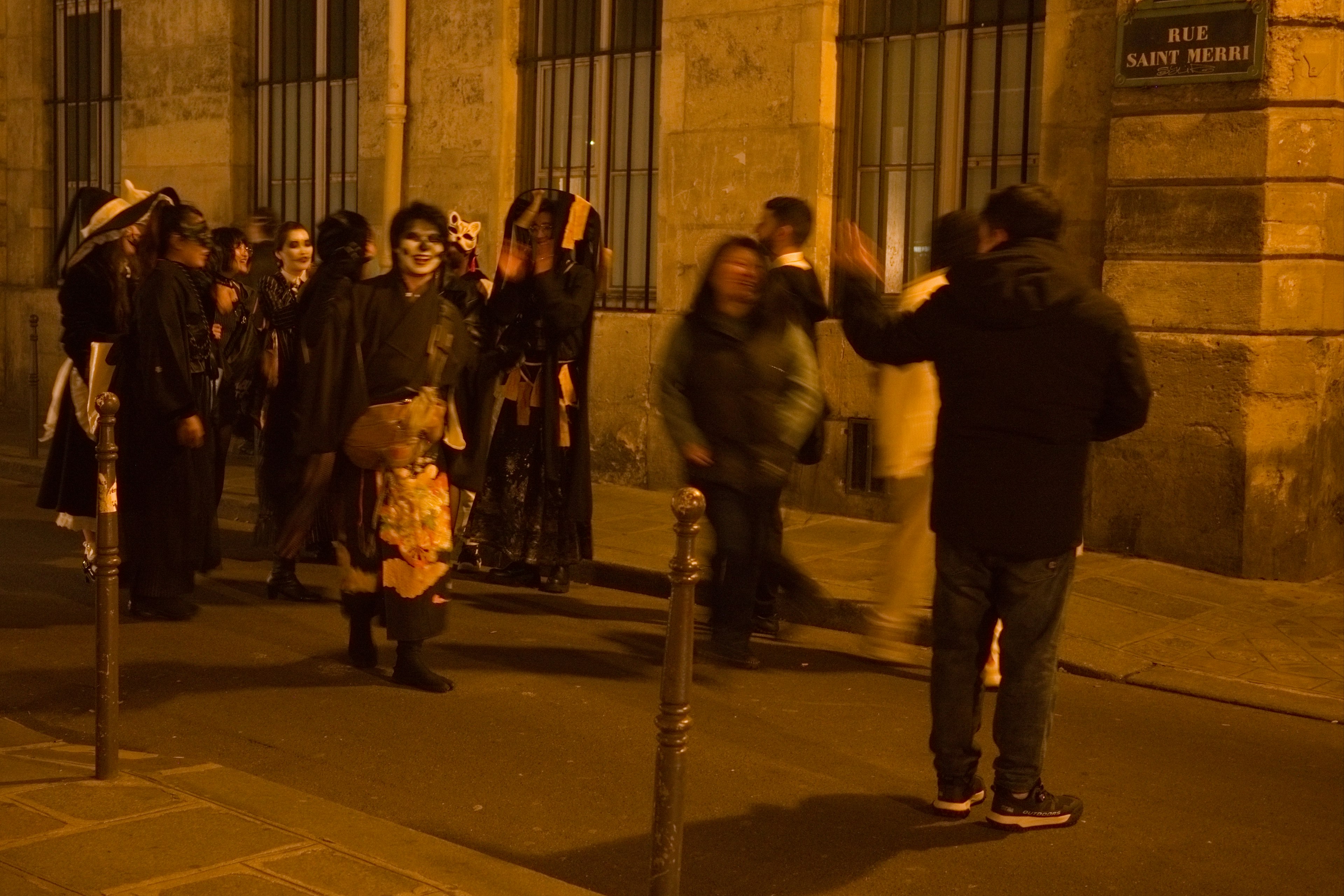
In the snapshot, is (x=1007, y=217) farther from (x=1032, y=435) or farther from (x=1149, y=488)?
(x=1149, y=488)

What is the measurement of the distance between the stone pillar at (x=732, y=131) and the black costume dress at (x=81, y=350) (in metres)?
4.30

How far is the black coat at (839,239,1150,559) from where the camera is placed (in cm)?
483

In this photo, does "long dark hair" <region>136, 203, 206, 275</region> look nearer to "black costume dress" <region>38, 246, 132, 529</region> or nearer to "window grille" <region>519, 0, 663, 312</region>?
"black costume dress" <region>38, 246, 132, 529</region>

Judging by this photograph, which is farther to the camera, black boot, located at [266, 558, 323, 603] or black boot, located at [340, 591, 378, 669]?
black boot, located at [266, 558, 323, 603]

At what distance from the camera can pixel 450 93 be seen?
13219mm

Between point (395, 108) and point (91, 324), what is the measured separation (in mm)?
5860

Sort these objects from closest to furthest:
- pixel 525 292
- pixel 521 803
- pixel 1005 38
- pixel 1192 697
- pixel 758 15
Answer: pixel 521 803
pixel 1192 697
pixel 525 292
pixel 1005 38
pixel 758 15

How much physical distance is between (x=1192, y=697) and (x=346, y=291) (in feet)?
12.1

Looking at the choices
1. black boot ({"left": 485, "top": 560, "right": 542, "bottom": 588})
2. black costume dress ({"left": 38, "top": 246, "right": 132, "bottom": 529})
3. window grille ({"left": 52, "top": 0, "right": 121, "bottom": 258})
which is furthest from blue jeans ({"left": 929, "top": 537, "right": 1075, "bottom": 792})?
window grille ({"left": 52, "top": 0, "right": 121, "bottom": 258})

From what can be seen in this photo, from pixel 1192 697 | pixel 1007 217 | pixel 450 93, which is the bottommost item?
pixel 1192 697

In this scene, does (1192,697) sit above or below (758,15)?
below

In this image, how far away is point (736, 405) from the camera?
22.3 ft

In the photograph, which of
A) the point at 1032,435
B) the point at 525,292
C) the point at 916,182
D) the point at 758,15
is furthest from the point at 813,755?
the point at 758,15

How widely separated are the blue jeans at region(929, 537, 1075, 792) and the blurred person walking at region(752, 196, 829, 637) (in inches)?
81.2
